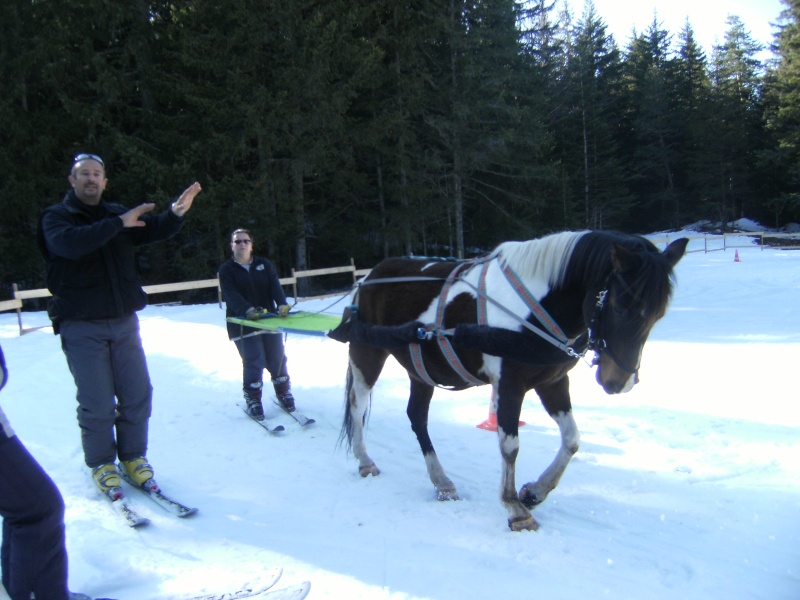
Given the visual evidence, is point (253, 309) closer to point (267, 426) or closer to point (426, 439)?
point (267, 426)

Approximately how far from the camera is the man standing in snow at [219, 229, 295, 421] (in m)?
5.62

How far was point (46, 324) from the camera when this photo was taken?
11.6 meters

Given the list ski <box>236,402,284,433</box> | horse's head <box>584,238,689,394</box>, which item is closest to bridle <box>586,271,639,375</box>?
horse's head <box>584,238,689,394</box>

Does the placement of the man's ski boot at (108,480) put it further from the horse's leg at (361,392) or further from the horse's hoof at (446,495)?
the horse's hoof at (446,495)

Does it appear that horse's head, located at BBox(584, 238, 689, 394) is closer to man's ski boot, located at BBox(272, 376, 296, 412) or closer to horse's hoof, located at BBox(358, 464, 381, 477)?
horse's hoof, located at BBox(358, 464, 381, 477)

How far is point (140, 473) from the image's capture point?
375 cm

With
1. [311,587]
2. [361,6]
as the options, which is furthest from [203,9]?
[311,587]

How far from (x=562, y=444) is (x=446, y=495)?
0.85 m

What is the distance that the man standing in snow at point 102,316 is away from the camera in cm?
343

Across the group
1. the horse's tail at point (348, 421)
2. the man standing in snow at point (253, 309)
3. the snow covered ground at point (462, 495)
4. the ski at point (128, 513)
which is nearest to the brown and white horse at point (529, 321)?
the snow covered ground at point (462, 495)

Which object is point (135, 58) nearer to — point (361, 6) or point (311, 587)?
point (361, 6)

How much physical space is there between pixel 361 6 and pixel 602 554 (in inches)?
771

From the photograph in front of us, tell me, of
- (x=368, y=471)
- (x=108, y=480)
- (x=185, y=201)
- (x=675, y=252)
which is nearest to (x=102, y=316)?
(x=185, y=201)

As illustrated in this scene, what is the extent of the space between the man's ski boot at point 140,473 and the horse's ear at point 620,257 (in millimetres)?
3187
